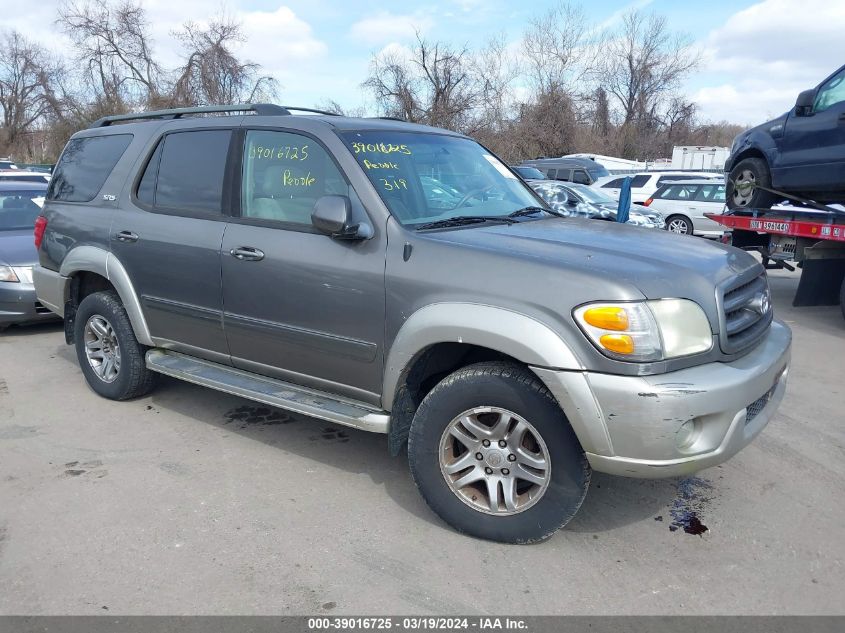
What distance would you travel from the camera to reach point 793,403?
5.18 m

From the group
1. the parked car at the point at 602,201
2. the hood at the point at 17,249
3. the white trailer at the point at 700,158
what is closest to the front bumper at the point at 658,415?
the hood at the point at 17,249

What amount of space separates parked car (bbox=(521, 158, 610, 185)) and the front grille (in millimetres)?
19880

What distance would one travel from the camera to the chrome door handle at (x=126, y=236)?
4.56 metres

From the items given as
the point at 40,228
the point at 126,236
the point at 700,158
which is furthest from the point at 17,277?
the point at 700,158

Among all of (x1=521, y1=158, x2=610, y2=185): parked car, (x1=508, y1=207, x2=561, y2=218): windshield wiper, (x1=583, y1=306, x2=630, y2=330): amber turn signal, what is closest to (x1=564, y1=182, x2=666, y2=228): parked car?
(x1=521, y1=158, x2=610, y2=185): parked car

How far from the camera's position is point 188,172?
4406 millimetres

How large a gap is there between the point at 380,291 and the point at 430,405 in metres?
0.60

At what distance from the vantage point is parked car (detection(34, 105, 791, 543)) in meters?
2.84

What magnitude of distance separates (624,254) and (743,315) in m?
0.65

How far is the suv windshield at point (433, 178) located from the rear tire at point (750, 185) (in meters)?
5.90

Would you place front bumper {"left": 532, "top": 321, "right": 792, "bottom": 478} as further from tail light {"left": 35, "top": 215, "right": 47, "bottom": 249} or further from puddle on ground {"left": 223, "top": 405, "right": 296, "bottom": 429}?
tail light {"left": 35, "top": 215, "right": 47, "bottom": 249}

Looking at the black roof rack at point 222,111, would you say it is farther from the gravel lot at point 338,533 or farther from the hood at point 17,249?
the hood at point 17,249

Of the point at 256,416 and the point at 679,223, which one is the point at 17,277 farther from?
the point at 679,223
